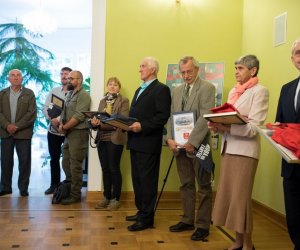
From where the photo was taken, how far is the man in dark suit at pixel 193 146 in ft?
9.70

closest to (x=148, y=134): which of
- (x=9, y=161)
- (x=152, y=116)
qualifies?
(x=152, y=116)

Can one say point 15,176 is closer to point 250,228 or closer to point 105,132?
point 105,132

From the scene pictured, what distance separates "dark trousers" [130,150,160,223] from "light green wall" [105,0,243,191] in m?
1.13

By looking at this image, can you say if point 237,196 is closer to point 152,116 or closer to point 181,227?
point 181,227

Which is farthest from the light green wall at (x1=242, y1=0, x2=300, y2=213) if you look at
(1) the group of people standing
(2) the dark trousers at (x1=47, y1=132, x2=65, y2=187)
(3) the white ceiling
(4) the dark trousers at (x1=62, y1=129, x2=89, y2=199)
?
(3) the white ceiling

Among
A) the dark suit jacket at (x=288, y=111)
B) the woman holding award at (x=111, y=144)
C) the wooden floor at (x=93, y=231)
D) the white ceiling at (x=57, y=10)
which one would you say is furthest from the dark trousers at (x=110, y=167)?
the white ceiling at (x=57, y=10)

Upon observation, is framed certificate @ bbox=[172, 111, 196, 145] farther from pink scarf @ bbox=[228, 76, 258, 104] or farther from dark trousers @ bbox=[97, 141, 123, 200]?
dark trousers @ bbox=[97, 141, 123, 200]

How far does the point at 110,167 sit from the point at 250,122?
1900 millimetres

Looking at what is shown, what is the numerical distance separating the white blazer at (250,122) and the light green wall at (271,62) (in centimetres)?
104

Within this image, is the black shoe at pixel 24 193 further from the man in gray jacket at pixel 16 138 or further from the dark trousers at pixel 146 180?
the dark trousers at pixel 146 180

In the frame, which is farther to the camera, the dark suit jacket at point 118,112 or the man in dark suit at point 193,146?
the dark suit jacket at point 118,112

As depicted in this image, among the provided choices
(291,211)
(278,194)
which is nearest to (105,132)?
(278,194)

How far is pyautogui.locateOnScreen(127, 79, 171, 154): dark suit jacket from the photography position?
312cm

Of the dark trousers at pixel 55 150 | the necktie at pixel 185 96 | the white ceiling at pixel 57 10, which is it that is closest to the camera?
the necktie at pixel 185 96
